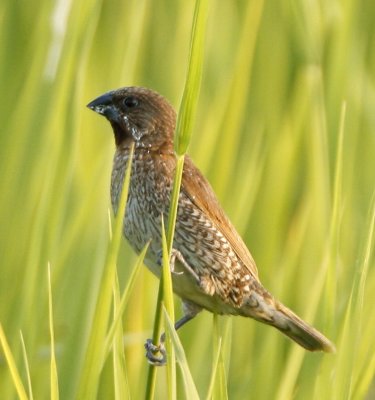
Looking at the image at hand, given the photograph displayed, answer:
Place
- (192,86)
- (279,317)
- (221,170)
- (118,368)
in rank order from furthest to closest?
(221,170) → (279,317) → (118,368) → (192,86)

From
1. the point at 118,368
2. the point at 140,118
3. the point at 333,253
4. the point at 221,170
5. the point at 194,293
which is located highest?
the point at 140,118

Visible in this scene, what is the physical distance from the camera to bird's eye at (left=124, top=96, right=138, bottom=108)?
3.27m

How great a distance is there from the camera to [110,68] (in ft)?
12.1

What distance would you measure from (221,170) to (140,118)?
12.7 inches

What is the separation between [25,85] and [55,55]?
155mm

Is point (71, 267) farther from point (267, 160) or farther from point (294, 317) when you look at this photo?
point (267, 160)

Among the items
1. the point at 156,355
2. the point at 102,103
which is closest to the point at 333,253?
the point at 156,355

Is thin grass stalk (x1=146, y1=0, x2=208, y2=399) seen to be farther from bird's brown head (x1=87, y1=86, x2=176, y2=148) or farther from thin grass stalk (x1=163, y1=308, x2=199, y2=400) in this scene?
bird's brown head (x1=87, y1=86, x2=176, y2=148)

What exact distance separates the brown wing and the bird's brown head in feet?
0.67

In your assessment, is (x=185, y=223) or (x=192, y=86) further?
(x=185, y=223)

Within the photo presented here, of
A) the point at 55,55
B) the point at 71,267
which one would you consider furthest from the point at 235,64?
the point at 71,267

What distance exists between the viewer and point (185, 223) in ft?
10.3

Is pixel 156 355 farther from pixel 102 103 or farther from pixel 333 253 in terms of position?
pixel 102 103

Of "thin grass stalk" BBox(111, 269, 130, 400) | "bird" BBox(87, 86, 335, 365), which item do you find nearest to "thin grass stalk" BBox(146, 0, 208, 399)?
"thin grass stalk" BBox(111, 269, 130, 400)
